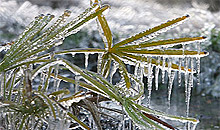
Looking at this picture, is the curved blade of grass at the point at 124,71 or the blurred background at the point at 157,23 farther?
the blurred background at the point at 157,23

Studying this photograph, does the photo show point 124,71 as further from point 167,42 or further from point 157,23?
point 157,23

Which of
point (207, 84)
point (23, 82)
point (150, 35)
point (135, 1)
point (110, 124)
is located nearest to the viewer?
point (23, 82)

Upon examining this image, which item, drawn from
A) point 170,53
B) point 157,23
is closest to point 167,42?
point 170,53

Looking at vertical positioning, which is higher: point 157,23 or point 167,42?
point 157,23

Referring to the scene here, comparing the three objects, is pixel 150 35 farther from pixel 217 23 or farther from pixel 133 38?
pixel 217 23

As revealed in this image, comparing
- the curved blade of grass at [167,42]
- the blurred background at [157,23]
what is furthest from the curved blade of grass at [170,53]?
the blurred background at [157,23]

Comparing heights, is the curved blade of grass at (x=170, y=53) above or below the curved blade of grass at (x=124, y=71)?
above

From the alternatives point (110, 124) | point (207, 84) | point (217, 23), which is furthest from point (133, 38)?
point (217, 23)

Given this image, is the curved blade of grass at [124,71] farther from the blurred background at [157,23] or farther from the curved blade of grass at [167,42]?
the blurred background at [157,23]
